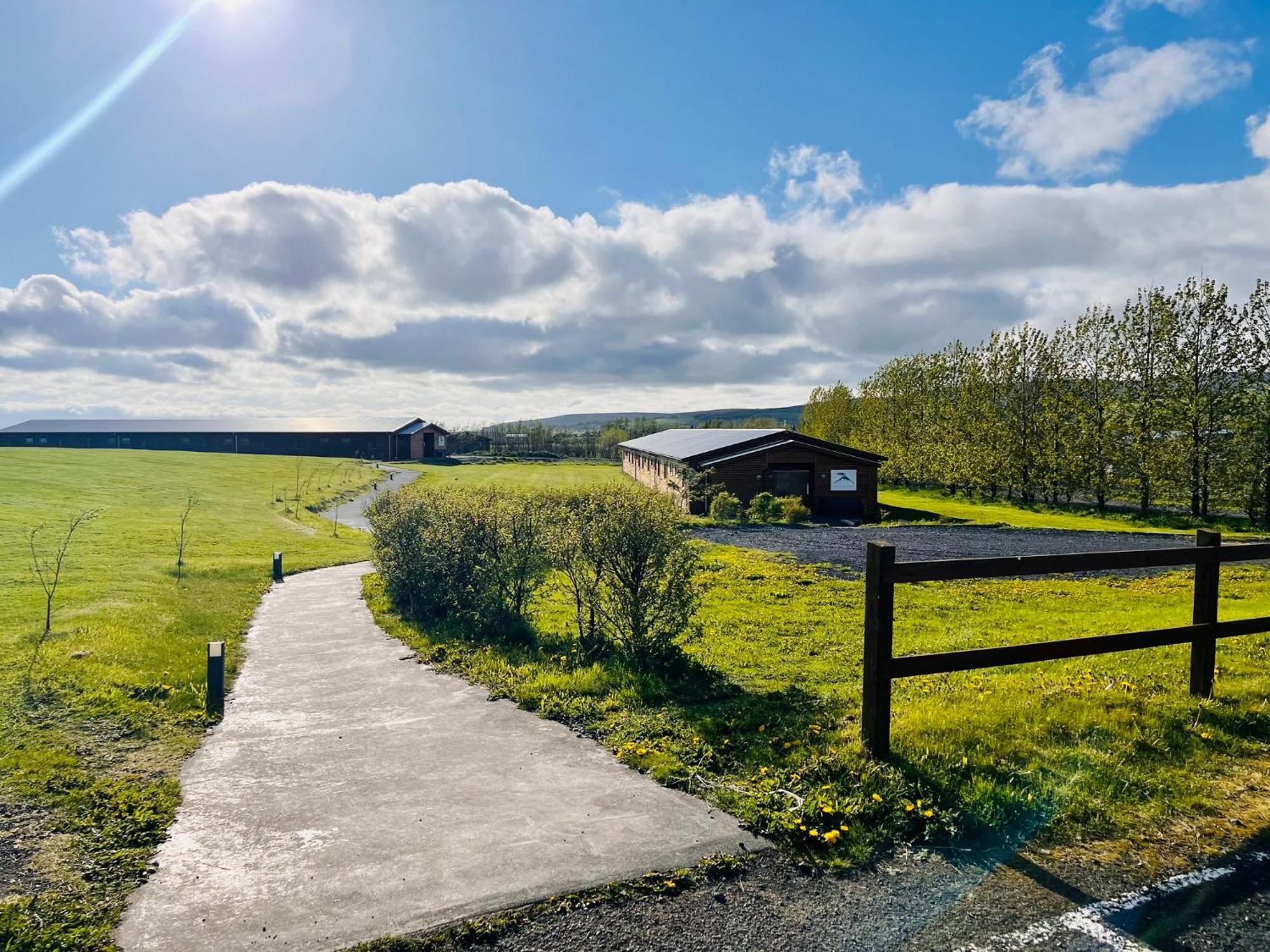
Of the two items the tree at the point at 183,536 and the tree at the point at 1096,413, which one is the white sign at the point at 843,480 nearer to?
the tree at the point at 1096,413

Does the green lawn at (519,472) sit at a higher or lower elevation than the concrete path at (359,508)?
higher

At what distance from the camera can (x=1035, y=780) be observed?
4.80 metres

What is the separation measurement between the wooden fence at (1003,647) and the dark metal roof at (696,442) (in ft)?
94.0

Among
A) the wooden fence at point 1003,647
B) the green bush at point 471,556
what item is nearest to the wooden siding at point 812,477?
the green bush at point 471,556

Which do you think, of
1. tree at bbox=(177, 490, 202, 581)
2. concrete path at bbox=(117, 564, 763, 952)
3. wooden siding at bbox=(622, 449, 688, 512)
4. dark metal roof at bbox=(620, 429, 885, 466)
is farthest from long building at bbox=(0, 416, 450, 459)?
concrete path at bbox=(117, 564, 763, 952)

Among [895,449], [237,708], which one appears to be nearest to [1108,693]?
[237,708]

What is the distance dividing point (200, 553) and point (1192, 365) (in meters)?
41.1

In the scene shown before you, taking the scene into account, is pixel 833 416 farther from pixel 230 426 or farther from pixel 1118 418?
pixel 230 426

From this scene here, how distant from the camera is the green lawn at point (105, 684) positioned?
414 cm

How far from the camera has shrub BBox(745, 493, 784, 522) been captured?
105ft

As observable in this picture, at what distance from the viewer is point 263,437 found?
7888cm

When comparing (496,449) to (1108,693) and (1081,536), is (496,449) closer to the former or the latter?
(1081,536)

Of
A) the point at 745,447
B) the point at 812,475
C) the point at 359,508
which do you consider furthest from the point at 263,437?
the point at 812,475

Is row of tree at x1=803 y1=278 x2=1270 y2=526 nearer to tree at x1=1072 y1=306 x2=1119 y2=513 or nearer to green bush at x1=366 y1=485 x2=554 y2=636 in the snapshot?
tree at x1=1072 y1=306 x2=1119 y2=513
